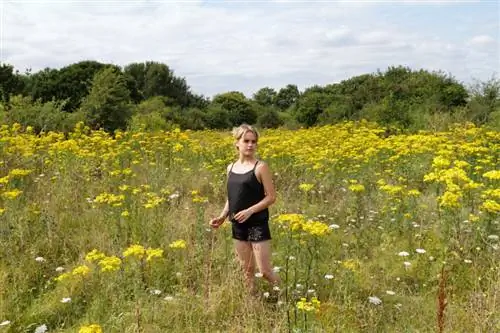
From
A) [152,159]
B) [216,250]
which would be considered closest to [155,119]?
[152,159]

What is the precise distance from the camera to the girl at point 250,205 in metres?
3.67

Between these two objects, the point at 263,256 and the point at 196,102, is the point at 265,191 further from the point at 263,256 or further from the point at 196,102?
the point at 196,102

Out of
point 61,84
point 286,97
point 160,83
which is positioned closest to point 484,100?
point 61,84

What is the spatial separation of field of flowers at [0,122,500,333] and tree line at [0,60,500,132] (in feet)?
14.1

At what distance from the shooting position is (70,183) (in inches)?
245

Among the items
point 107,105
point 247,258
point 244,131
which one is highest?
point 107,105

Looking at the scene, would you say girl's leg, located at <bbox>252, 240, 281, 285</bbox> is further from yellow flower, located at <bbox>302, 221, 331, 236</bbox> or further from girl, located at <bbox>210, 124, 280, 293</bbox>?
yellow flower, located at <bbox>302, 221, 331, 236</bbox>

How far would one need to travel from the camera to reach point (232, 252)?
15.0 ft

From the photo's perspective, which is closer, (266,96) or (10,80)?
(10,80)

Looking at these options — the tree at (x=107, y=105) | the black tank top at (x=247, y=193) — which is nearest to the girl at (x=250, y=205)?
the black tank top at (x=247, y=193)

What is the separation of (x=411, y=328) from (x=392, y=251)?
1.55m

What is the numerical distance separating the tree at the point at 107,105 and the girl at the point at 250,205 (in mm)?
14542

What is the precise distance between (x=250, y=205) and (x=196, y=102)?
47.7 meters

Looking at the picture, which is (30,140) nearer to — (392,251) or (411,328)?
(392,251)
